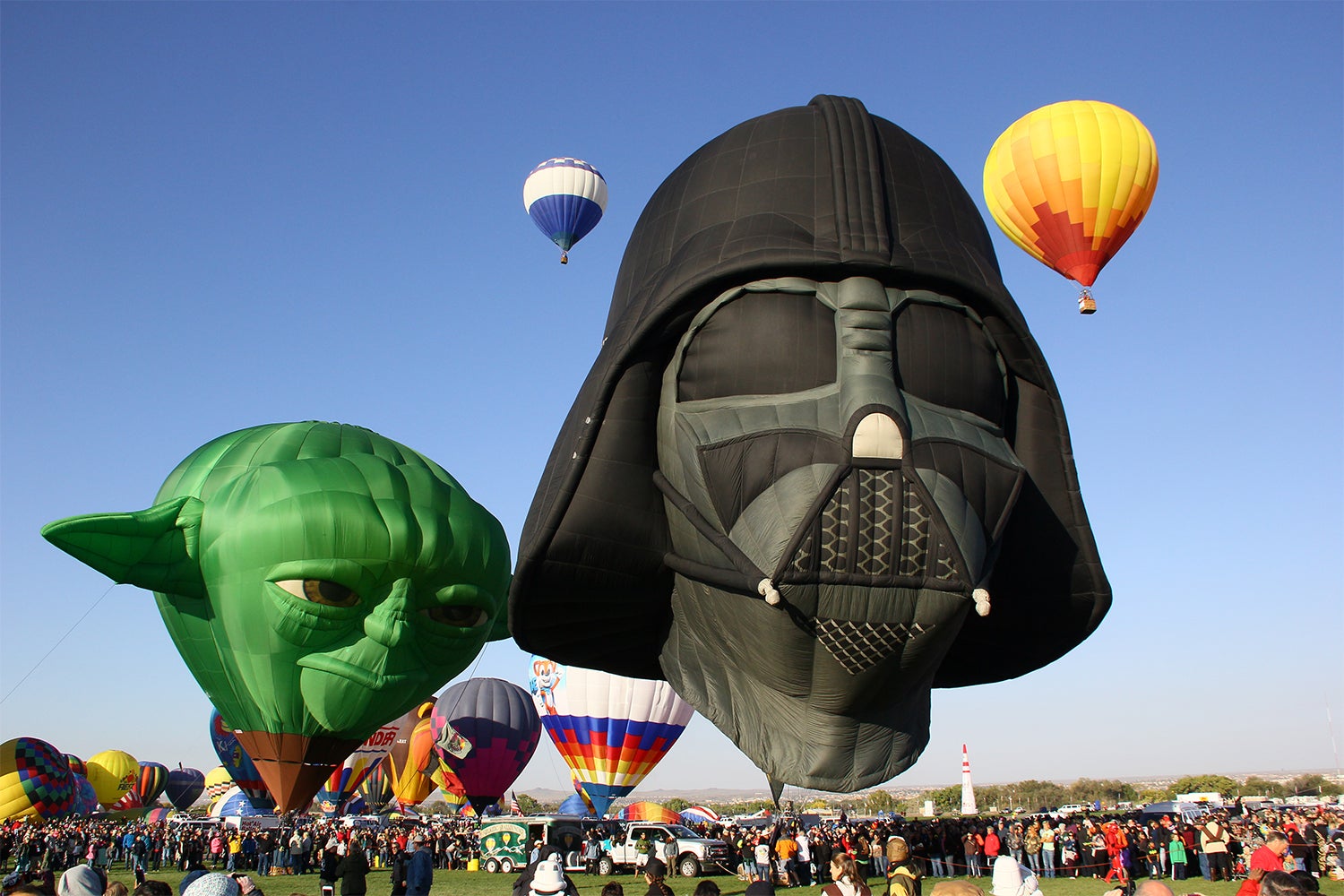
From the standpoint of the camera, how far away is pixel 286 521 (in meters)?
14.1

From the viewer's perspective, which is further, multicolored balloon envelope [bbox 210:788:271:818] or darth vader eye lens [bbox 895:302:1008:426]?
multicolored balloon envelope [bbox 210:788:271:818]

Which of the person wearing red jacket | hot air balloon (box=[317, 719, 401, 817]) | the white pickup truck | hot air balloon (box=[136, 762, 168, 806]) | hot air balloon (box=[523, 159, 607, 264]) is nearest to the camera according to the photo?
the person wearing red jacket

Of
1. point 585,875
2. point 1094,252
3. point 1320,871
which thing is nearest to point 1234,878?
point 1320,871

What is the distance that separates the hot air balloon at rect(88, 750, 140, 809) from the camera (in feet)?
145

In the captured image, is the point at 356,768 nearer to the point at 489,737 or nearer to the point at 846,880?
the point at 489,737

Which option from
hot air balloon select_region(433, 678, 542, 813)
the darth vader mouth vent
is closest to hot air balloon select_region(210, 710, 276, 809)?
hot air balloon select_region(433, 678, 542, 813)

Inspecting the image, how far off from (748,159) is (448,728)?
2670 centimetres

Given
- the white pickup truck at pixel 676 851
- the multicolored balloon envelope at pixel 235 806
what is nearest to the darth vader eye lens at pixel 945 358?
the white pickup truck at pixel 676 851

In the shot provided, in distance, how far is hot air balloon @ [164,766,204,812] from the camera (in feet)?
176

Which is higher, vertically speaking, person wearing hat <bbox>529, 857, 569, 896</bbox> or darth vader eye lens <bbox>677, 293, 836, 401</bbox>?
darth vader eye lens <bbox>677, 293, 836, 401</bbox>

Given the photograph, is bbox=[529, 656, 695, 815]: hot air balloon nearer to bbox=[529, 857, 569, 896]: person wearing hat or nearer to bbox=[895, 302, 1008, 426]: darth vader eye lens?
bbox=[895, 302, 1008, 426]: darth vader eye lens

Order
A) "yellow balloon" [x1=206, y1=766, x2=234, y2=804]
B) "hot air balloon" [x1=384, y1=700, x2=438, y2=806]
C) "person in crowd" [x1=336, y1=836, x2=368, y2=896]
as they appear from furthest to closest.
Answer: "yellow balloon" [x1=206, y1=766, x2=234, y2=804]
"hot air balloon" [x1=384, y1=700, x2=438, y2=806]
"person in crowd" [x1=336, y1=836, x2=368, y2=896]

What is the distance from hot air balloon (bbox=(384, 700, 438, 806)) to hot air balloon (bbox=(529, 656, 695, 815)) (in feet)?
31.7

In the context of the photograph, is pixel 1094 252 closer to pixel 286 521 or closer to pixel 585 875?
pixel 286 521
